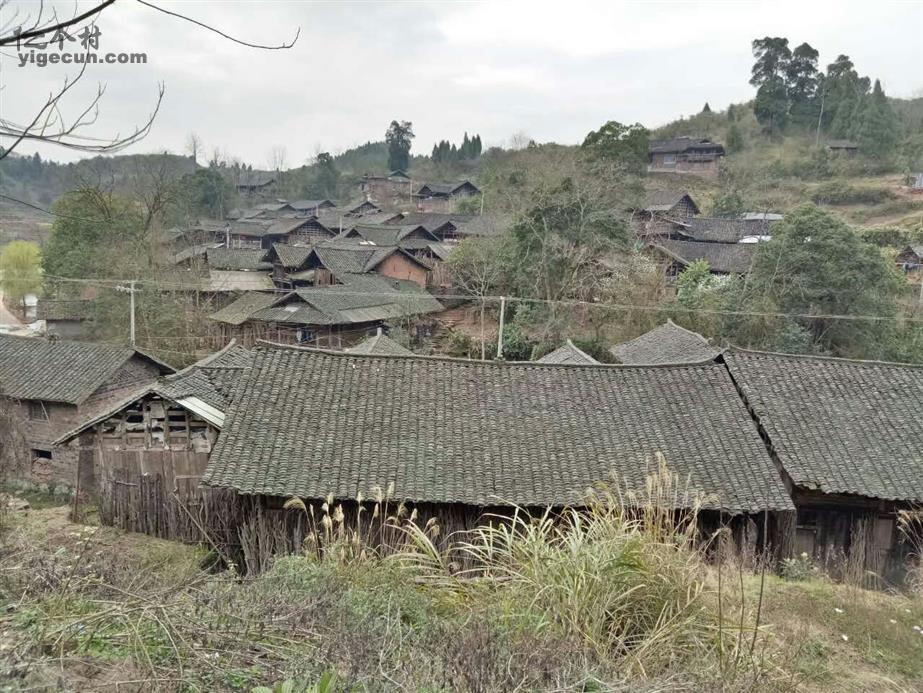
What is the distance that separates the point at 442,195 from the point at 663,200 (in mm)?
20397

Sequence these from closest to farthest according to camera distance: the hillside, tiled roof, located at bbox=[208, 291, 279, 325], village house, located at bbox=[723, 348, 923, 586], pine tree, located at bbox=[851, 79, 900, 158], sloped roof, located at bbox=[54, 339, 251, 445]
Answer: the hillside → village house, located at bbox=[723, 348, 923, 586] → sloped roof, located at bbox=[54, 339, 251, 445] → tiled roof, located at bbox=[208, 291, 279, 325] → pine tree, located at bbox=[851, 79, 900, 158]

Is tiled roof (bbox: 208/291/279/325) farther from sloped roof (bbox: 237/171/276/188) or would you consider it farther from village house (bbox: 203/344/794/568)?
sloped roof (bbox: 237/171/276/188)

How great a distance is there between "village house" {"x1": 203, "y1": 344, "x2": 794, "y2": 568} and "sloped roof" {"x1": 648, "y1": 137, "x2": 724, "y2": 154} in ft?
130

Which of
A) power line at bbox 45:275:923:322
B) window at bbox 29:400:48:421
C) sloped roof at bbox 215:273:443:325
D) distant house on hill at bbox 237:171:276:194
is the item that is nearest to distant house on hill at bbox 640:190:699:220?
power line at bbox 45:275:923:322

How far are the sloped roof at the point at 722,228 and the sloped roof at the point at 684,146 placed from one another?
13976mm

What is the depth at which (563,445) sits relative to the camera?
9.28 m

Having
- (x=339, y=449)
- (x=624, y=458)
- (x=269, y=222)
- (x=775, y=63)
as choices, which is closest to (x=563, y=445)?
(x=624, y=458)

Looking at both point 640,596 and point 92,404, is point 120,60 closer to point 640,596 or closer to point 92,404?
point 640,596

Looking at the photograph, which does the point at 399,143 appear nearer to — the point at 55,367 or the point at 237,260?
the point at 237,260

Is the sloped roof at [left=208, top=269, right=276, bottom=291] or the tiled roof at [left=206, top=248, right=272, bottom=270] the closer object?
the sloped roof at [left=208, top=269, right=276, bottom=291]

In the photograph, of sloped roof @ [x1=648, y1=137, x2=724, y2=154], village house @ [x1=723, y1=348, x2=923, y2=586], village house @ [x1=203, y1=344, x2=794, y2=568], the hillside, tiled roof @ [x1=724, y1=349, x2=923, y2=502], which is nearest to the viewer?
the hillside

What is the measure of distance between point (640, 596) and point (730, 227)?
33.3 meters

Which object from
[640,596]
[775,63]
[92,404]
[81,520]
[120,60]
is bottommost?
[81,520]

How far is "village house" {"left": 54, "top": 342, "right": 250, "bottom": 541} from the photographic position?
9.16 metres
